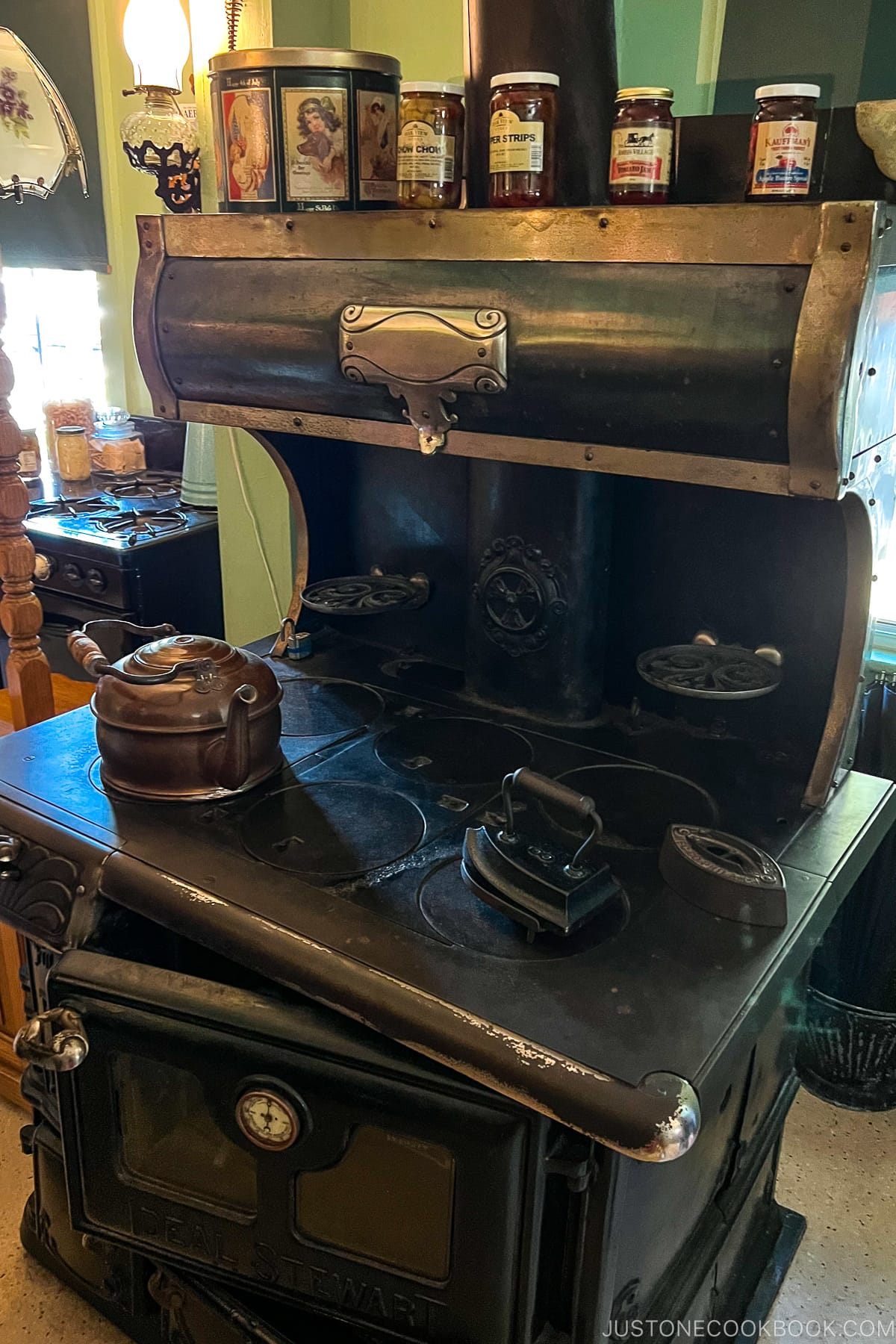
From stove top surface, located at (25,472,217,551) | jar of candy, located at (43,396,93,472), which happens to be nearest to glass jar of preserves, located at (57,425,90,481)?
stove top surface, located at (25,472,217,551)

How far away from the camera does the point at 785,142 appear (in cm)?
96

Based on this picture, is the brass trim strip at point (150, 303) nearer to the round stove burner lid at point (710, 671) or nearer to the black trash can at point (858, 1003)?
the round stove burner lid at point (710, 671)

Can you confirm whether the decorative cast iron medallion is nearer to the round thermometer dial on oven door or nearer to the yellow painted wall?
the round thermometer dial on oven door

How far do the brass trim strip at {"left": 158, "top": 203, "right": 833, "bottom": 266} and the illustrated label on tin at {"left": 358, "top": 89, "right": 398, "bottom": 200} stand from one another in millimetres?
82

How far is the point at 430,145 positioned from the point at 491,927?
0.83 m

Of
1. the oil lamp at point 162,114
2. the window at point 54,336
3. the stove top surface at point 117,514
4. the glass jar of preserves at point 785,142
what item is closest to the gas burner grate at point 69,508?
the stove top surface at point 117,514

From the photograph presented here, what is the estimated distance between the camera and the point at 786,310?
0.93 m

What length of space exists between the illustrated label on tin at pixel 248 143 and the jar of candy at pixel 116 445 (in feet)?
6.56

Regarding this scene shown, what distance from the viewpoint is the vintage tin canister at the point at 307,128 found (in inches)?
46.6

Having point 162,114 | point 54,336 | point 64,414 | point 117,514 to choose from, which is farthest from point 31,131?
point 54,336

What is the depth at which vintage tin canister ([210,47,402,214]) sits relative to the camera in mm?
1184

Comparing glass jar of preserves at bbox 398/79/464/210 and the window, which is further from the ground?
glass jar of preserves at bbox 398/79/464/210

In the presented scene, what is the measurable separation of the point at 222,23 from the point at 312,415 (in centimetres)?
100

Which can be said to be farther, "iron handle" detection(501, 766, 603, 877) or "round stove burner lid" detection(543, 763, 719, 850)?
"round stove burner lid" detection(543, 763, 719, 850)
